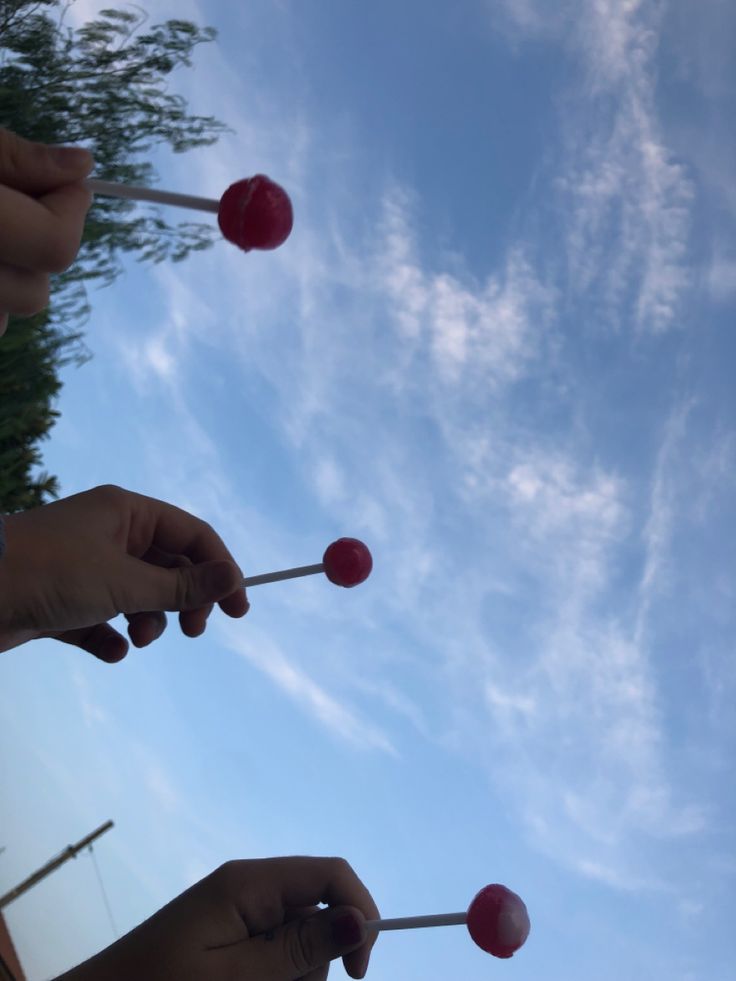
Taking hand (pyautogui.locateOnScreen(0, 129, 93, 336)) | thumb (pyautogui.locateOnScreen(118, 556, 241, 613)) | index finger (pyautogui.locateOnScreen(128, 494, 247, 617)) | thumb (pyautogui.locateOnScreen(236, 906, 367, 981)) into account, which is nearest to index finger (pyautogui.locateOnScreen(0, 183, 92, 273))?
hand (pyautogui.locateOnScreen(0, 129, 93, 336))

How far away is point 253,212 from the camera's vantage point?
170 centimetres

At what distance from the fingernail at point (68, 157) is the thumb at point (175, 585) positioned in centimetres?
106

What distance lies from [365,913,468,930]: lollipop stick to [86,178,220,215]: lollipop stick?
156cm

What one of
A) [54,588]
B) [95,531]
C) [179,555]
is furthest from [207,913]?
[179,555]

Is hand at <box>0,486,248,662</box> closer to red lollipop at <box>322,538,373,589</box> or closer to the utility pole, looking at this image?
red lollipop at <box>322,538,373,589</box>

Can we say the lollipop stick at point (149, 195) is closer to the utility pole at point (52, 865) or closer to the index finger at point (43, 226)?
the index finger at point (43, 226)

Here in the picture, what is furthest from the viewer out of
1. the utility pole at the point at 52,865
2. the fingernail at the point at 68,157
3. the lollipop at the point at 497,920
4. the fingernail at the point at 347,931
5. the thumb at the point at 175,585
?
the utility pole at the point at 52,865

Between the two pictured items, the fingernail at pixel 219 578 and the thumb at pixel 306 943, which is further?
the fingernail at pixel 219 578

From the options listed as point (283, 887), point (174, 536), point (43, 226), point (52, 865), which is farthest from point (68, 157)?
point (52, 865)

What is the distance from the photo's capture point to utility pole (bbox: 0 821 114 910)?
16.8 meters

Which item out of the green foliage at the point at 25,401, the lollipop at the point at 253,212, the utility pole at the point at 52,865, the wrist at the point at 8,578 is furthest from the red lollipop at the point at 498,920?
the utility pole at the point at 52,865

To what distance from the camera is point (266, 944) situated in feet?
5.64

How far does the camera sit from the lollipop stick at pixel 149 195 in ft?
4.92

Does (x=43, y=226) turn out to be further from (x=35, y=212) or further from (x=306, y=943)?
(x=306, y=943)
